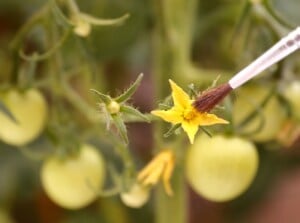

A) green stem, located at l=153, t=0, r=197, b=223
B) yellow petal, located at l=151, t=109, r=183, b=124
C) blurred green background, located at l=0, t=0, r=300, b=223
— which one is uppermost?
blurred green background, located at l=0, t=0, r=300, b=223

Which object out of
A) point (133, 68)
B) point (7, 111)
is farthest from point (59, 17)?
point (133, 68)

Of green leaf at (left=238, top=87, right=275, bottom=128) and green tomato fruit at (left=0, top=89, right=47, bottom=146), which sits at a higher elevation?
green tomato fruit at (left=0, top=89, right=47, bottom=146)

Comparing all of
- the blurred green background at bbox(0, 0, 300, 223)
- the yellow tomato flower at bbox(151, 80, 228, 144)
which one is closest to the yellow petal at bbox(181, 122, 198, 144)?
the yellow tomato flower at bbox(151, 80, 228, 144)

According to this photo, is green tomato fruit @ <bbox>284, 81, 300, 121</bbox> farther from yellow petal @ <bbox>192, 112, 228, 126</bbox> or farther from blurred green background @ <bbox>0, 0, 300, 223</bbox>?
yellow petal @ <bbox>192, 112, 228, 126</bbox>

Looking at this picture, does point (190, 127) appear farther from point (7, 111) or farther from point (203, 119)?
point (7, 111)

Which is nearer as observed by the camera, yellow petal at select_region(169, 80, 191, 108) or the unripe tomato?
yellow petal at select_region(169, 80, 191, 108)

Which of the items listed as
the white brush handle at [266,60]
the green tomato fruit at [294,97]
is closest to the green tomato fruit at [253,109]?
the green tomato fruit at [294,97]
